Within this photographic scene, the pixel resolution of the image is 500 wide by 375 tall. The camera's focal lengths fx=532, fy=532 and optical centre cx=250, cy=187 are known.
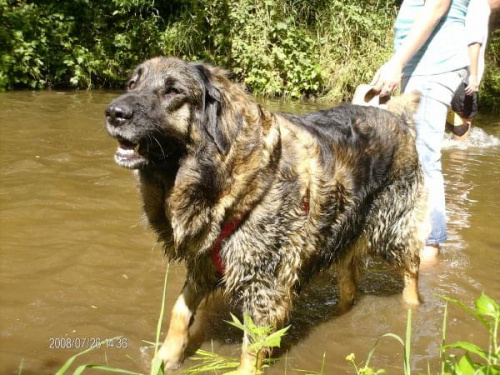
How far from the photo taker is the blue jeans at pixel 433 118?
3.89 m

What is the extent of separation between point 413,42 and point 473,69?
1.65 meters

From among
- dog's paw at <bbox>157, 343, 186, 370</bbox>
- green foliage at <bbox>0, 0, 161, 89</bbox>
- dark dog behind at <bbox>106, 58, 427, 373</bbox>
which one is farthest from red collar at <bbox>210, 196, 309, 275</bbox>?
green foliage at <bbox>0, 0, 161, 89</bbox>

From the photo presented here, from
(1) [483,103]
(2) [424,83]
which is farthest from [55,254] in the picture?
(1) [483,103]

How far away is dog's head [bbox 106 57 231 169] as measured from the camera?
2531 mm

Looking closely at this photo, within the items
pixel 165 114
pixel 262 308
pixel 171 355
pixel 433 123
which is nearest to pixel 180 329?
pixel 171 355

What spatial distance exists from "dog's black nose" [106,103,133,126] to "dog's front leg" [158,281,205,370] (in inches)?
40.9

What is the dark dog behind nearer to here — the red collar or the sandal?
the red collar

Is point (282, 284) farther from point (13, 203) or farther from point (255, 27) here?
point (255, 27)

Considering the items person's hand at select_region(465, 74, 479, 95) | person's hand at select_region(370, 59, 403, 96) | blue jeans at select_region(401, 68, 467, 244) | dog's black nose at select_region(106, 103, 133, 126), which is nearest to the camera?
dog's black nose at select_region(106, 103, 133, 126)

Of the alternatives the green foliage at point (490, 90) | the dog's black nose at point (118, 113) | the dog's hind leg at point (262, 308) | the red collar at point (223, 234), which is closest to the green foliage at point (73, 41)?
the green foliage at point (490, 90)

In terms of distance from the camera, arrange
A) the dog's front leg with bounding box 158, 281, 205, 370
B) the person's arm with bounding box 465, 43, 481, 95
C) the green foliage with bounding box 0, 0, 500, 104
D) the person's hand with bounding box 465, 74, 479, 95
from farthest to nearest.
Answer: the green foliage with bounding box 0, 0, 500, 104 → the person's hand with bounding box 465, 74, 479, 95 → the person's arm with bounding box 465, 43, 481, 95 → the dog's front leg with bounding box 158, 281, 205, 370

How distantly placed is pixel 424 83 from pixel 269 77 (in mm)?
8877

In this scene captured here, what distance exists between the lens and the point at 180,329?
2.95 meters

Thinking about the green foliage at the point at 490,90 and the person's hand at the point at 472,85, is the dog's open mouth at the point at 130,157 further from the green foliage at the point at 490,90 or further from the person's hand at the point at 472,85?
the green foliage at the point at 490,90
